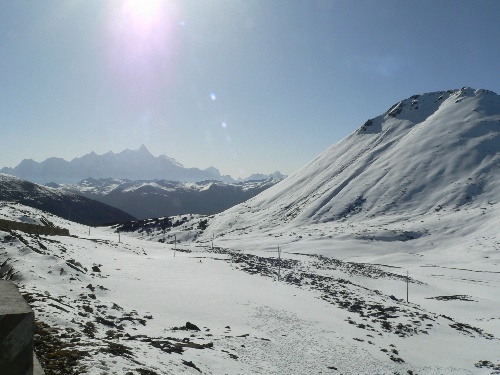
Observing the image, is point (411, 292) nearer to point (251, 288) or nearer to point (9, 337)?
point (251, 288)

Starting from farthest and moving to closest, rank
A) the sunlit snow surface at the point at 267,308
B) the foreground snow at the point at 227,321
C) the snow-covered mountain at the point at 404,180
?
1. the snow-covered mountain at the point at 404,180
2. the sunlit snow surface at the point at 267,308
3. the foreground snow at the point at 227,321

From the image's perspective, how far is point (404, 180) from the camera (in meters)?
147

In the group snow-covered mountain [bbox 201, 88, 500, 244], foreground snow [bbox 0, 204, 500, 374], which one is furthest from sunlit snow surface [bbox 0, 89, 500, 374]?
snow-covered mountain [bbox 201, 88, 500, 244]

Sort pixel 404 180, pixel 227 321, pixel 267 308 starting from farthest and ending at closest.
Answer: pixel 404 180
pixel 267 308
pixel 227 321

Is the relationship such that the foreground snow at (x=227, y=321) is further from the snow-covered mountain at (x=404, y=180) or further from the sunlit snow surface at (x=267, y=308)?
the snow-covered mountain at (x=404, y=180)

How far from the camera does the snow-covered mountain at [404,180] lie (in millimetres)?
128375

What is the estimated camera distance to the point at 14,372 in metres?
5.13

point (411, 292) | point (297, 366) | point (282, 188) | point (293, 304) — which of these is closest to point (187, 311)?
point (297, 366)

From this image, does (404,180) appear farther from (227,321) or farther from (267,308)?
(227,321)

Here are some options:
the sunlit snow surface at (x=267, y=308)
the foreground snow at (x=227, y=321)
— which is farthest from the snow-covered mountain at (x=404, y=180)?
the foreground snow at (x=227, y=321)

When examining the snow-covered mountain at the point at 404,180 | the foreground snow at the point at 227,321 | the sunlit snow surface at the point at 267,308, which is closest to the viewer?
the foreground snow at the point at 227,321

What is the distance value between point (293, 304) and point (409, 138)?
17730 cm

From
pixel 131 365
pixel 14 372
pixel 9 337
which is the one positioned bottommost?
pixel 131 365

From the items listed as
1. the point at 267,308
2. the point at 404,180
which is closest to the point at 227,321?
the point at 267,308
